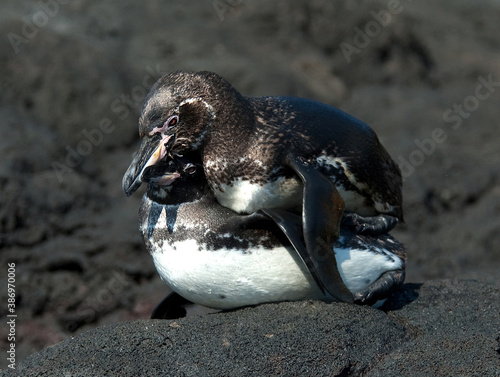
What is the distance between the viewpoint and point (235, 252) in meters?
3.16

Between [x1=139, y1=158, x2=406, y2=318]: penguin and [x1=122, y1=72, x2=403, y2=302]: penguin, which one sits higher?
[x1=122, y1=72, x2=403, y2=302]: penguin

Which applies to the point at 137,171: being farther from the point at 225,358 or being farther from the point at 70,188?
the point at 70,188

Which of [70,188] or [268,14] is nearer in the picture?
[70,188]

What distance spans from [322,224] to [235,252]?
429 mm

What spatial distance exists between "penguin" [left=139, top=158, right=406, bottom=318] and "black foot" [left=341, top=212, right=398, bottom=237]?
0.03 m

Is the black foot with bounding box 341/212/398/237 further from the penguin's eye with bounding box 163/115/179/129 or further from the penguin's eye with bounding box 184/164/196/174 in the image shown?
the penguin's eye with bounding box 163/115/179/129

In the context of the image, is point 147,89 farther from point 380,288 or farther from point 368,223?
point 380,288

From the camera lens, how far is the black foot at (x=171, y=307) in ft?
12.2

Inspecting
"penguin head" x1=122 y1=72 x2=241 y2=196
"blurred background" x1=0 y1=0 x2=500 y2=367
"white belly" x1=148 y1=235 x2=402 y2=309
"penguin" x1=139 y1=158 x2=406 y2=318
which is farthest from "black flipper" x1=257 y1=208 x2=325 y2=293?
"blurred background" x1=0 y1=0 x2=500 y2=367

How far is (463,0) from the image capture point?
817 centimetres

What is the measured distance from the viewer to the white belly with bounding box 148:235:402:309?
10.4 ft

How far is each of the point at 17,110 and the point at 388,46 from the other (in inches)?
145

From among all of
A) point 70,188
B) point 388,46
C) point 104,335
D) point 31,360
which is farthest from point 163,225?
point 388,46

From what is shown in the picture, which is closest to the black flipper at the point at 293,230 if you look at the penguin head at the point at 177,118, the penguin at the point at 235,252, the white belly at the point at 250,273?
the penguin at the point at 235,252
